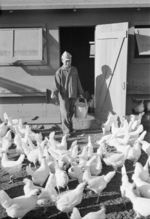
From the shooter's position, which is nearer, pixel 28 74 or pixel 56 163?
pixel 56 163

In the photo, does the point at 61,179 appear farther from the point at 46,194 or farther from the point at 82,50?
the point at 82,50

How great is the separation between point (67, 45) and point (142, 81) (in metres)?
4.58

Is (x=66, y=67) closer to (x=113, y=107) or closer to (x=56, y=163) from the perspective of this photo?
(x=113, y=107)

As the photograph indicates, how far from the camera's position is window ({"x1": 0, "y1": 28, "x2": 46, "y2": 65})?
6352 mm

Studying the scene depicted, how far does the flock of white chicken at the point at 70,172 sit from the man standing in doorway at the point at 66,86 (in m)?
1.00

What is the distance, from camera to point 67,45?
1047cm

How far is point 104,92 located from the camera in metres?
6.64

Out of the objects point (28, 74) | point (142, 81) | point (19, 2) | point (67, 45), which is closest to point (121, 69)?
point (142, 81)

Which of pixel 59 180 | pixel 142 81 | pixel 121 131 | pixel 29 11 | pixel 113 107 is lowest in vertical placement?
pixel 59 180

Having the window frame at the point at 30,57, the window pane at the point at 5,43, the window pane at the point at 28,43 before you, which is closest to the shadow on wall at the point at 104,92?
the window frame at the point at 30,57

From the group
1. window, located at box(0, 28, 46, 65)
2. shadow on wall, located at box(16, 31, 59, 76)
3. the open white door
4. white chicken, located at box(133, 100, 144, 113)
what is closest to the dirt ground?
the open white door

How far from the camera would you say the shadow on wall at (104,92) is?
652cm

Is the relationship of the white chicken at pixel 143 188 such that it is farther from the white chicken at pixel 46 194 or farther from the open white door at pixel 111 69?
the open white door at pixel 111 69

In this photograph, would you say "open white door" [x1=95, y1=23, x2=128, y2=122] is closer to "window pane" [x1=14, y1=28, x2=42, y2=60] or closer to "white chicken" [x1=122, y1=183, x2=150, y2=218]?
"window pane" [x1=14, y1=28, x2=42, y2=60]
